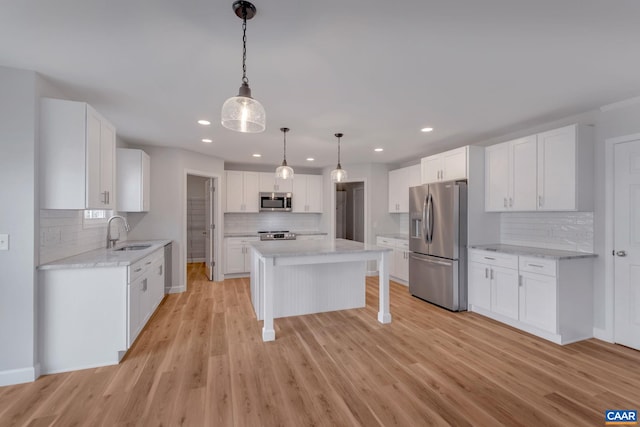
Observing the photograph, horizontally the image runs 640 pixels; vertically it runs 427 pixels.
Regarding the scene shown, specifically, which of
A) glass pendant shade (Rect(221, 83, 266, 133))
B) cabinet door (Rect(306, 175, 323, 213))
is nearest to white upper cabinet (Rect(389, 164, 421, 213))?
cabinet door (Rect(306, 175, 323, 213))

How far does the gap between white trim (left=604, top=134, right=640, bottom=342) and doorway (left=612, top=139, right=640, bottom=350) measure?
2cm

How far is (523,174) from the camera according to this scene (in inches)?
141

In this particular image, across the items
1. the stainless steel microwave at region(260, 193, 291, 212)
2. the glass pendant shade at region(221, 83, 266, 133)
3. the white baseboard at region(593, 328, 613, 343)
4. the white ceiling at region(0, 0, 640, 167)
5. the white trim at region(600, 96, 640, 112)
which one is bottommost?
the white baseboard at region(593, 328, 613, 343)

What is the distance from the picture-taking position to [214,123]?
12.0ft

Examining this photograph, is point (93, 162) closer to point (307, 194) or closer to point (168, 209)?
point (168, 209)

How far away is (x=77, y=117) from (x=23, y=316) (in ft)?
5.43

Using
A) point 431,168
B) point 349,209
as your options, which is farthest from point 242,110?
point 349,209

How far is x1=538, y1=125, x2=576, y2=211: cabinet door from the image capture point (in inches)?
123

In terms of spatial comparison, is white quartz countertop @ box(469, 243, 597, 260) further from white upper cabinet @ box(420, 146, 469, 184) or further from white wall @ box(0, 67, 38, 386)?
white wall @ box(0, 67, 38, 386)

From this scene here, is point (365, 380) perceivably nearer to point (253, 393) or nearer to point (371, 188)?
point (253, 393)

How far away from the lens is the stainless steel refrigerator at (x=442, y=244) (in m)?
3.98

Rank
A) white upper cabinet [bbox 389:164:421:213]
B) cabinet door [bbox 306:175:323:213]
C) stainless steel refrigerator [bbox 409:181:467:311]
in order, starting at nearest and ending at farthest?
stainless steel refrigerator [bbox 409:181:467:311], white upper cabinet [bbox 389:164:421:213], cabinet door [bbox 306:175:323:213]

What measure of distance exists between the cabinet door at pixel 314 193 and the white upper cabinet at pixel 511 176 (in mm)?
3662

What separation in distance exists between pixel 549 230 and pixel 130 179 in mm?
5637
